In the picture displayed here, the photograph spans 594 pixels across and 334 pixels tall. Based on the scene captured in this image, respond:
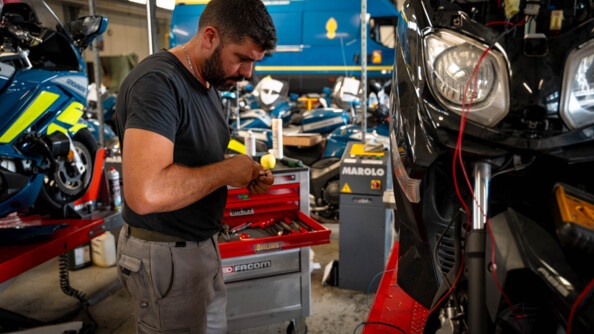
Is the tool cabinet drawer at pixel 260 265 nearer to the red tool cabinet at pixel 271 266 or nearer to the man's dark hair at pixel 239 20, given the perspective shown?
the red tool cabinet at pixel 271 266

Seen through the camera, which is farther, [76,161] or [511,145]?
[76,161]

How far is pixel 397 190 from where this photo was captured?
58.1 inches

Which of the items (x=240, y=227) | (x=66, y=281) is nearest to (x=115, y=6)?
(x=66, y=281)

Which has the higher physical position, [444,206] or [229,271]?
[444,206]

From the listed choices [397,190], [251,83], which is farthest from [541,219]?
[251,83]

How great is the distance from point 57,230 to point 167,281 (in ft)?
4.16

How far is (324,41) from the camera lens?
29.1 ft

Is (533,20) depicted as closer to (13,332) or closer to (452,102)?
(452,102)

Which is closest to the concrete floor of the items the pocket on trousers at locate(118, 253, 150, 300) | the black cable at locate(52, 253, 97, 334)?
the black cable at locate(52, 253, 97, 334)

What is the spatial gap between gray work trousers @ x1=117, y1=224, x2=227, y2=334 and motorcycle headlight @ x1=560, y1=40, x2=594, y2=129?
1.12 metres

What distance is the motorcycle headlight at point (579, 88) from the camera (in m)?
1.11

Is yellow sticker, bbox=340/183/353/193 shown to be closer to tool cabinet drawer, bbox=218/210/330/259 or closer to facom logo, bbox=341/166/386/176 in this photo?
facom logo, bbox=341/166/386/176

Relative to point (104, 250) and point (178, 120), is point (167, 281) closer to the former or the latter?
point (178, 120)

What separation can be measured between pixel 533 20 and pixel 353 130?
10.9 ft
